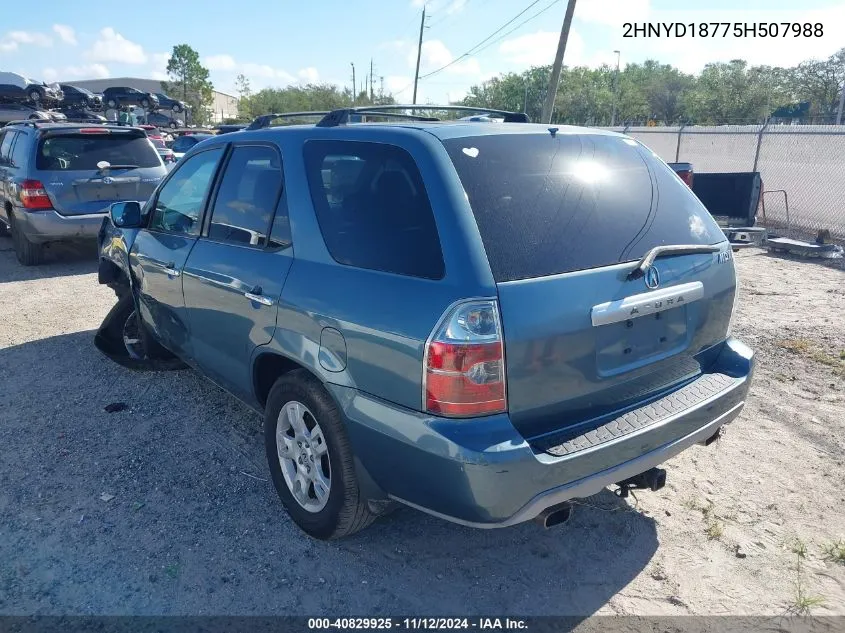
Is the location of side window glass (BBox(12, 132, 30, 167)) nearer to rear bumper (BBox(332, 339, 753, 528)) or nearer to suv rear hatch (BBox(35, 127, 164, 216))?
suv rear hatch (BBox(35, 127, 164, 216))

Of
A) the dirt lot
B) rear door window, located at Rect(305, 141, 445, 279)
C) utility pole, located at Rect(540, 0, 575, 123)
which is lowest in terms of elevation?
the dirt lot

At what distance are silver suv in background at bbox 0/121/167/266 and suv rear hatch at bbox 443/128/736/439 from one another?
738 cm

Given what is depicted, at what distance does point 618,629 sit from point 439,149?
2.06 meters

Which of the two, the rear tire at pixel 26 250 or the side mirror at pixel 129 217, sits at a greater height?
the side mirror at pixel 129 217

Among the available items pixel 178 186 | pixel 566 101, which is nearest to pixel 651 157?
pixel 178 186

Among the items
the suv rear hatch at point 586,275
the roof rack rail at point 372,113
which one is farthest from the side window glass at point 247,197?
the suv rear hatch at point 586,275

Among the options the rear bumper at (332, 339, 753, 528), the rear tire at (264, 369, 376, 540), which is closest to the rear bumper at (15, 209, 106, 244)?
the rear tire at (264, 369, 376, 540)

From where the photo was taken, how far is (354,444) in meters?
2.69

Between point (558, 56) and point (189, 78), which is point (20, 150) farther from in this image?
point (189, 78)

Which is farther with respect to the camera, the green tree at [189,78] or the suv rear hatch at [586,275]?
the green tree at [189,78]

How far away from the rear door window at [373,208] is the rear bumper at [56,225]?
6.47m

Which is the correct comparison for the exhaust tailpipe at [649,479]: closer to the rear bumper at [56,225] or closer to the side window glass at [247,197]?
the side window glass at [247,197]

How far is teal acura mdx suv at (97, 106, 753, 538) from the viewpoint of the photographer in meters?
2.35

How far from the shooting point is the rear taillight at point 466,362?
7.55 feet
